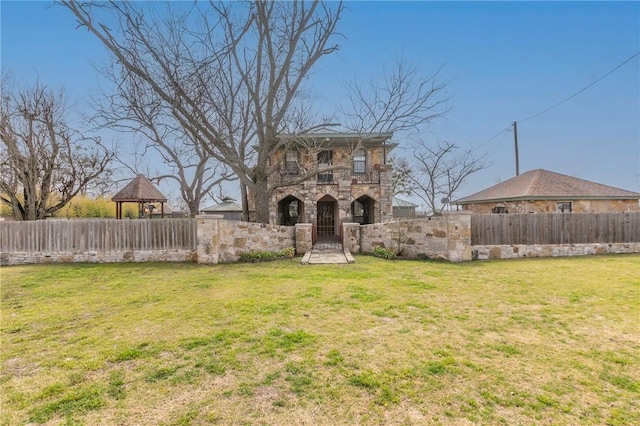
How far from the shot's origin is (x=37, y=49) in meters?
10.6

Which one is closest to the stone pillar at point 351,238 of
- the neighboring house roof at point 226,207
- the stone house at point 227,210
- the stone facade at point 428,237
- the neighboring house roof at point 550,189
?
the stone facade at point 428,237

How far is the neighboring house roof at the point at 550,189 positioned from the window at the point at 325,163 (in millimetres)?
10245

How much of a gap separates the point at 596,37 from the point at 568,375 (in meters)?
15.0

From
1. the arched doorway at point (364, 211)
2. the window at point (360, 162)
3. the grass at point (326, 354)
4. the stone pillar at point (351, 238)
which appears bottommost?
the grass at point (326, 354)

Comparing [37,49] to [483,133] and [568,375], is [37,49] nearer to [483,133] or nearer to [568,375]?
[568,375]

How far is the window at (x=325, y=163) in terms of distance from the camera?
18.8m

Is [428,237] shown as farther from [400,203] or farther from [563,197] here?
[400,203]

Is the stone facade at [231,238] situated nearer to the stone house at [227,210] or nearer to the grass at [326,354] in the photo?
the grass at [326,354]

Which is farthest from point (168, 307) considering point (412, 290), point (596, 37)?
point (596, 37)

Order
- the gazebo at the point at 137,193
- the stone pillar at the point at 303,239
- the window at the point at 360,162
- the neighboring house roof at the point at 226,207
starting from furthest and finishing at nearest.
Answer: the neighboring house roof at the point at 226,207, the window at the point at 360,162, the gazebo at the point at 137,193, the stone pillar at the point at 303,239

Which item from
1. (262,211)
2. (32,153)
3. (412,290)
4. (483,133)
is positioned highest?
(483,133)

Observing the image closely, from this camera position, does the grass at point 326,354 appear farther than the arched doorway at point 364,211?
No

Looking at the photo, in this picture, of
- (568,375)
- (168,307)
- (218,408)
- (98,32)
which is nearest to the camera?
(218,408)

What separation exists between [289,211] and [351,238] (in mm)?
10753
